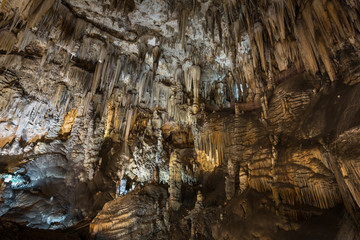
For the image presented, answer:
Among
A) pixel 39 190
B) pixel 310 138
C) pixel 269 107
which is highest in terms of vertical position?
pixel 269 107

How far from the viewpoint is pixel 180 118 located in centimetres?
1216

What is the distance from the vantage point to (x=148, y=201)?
7047 mm

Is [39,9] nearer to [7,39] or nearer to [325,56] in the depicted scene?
[7,39]

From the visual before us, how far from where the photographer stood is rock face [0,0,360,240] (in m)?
4.54

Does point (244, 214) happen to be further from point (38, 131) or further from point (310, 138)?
point (38, 131)

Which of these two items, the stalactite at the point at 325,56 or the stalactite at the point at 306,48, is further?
the stalactite at the point at 306,48

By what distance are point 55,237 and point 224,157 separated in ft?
21.5

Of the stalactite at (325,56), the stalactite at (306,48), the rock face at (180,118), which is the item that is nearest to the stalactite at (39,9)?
the rock face at (180,118)

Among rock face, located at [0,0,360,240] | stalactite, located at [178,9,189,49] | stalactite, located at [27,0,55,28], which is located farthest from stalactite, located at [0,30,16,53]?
stalactite, located at [178,9,189,49]

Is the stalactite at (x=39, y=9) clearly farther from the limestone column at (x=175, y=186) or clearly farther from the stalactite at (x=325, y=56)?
the stalactite at (x=325, y=56)

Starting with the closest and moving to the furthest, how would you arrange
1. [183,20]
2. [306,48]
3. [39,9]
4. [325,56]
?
[325,56] < [306,48] < [39,9] < [183,20]

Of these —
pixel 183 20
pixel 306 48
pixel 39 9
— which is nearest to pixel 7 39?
pixel 39 9

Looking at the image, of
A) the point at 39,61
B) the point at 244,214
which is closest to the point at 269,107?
the point at 244,214

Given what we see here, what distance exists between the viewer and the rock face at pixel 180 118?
454 centimetres
